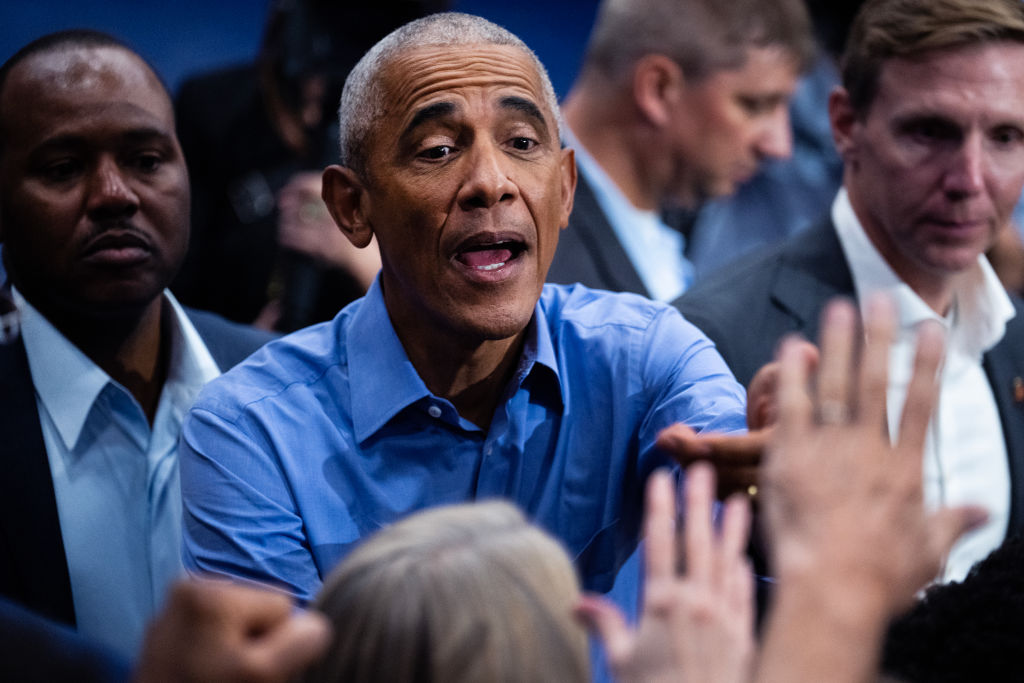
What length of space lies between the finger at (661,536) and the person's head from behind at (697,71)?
2628mm

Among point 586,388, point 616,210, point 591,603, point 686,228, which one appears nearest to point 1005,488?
point 586,388

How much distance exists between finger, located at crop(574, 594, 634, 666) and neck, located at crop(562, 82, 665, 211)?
267cm

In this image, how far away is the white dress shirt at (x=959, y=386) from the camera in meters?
2.44

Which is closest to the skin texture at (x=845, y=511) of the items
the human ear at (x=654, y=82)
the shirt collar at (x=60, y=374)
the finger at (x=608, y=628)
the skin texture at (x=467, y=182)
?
→ the finger at (x=608, y=628)

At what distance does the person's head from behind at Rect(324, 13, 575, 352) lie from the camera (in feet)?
5.73

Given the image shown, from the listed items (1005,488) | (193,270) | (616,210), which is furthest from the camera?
(616,210)

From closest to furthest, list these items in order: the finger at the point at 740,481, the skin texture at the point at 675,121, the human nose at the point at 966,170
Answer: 1. the finger at the point at 740,481
2. the human nose at the point at 966,170
3. the skin texture at the point at 675,121

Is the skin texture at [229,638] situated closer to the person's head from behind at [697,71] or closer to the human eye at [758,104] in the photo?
the person's head from behind at [697,71]

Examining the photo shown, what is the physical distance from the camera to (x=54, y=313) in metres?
2.10

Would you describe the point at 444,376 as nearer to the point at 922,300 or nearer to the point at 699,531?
the point at 699,531

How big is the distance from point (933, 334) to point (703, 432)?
0.60 m

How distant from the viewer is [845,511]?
1050mm

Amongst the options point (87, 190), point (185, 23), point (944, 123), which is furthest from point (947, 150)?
point (185, 23)

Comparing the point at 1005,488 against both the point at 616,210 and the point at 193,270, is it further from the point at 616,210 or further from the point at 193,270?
the point at 193,270
